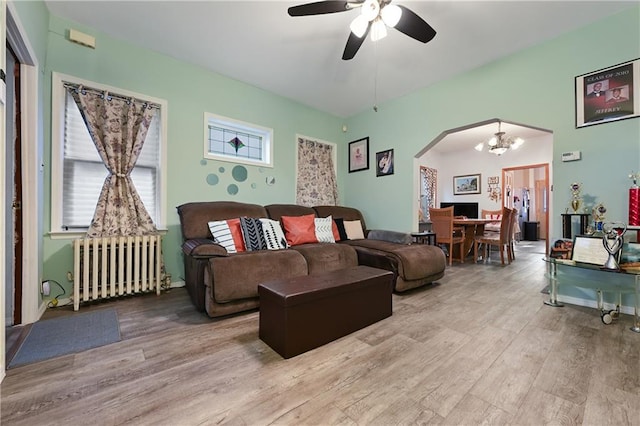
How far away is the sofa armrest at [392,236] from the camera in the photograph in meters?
3.51

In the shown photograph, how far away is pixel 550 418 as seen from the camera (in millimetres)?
1117

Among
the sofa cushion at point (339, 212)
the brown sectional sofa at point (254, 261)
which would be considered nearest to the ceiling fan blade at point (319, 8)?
Result: the brown sectional sofa at point (254, 261)

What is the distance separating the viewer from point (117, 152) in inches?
107

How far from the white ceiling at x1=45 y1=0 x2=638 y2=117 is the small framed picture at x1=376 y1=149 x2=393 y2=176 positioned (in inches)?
42.5

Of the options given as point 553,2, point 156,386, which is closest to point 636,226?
point 553,2

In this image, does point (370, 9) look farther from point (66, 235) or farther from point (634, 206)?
point (66, 235)

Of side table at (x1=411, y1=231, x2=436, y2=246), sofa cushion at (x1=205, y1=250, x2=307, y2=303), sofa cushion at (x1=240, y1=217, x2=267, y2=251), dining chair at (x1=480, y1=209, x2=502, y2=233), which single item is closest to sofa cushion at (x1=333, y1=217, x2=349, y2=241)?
side table at (x1=411, y1=231, x2=436, y2=246)

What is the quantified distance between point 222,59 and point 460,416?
3852mm

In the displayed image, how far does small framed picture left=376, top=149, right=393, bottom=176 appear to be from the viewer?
431cm

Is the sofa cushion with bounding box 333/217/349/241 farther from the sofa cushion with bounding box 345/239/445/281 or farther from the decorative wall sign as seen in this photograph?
the decorative wall sign

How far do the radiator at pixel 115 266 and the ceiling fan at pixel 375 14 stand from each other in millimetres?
2574

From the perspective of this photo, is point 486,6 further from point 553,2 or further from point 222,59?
point 222,59

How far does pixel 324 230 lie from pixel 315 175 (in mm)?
1347

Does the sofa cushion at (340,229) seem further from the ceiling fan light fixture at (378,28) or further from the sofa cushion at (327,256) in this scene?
A: the ceiling fan light fixture at (378,28)
